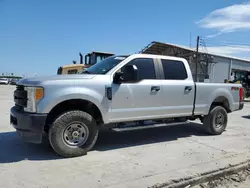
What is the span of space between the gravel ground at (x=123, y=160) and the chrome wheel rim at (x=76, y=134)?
0.34 metres

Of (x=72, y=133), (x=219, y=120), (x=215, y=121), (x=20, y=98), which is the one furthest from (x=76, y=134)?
(x=219, y=120)

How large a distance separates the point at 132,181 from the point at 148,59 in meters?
3.14

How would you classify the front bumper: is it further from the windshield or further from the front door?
the windshield

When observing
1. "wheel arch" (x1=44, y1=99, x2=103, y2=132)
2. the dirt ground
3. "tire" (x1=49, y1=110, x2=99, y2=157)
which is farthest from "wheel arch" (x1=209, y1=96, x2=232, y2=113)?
"tire" (x1=49, y1=110, x2=99, y2=157)

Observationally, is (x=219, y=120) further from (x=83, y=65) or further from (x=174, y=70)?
(x=83, y=65)

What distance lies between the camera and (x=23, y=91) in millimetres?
4855

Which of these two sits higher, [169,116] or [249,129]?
[169,116]

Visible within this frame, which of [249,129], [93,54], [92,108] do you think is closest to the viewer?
[92,108]

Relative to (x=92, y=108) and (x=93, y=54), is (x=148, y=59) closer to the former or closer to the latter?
(x=92, y=108)

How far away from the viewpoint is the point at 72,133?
4.95 metres

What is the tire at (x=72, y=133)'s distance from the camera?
4715 millimetres

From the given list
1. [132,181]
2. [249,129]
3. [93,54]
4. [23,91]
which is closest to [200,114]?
[249,129]

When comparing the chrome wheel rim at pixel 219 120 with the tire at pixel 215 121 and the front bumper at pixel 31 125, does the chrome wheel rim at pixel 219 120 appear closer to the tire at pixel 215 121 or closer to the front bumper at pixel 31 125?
the tire at pixel 215 121

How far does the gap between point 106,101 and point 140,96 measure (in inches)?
33.5
